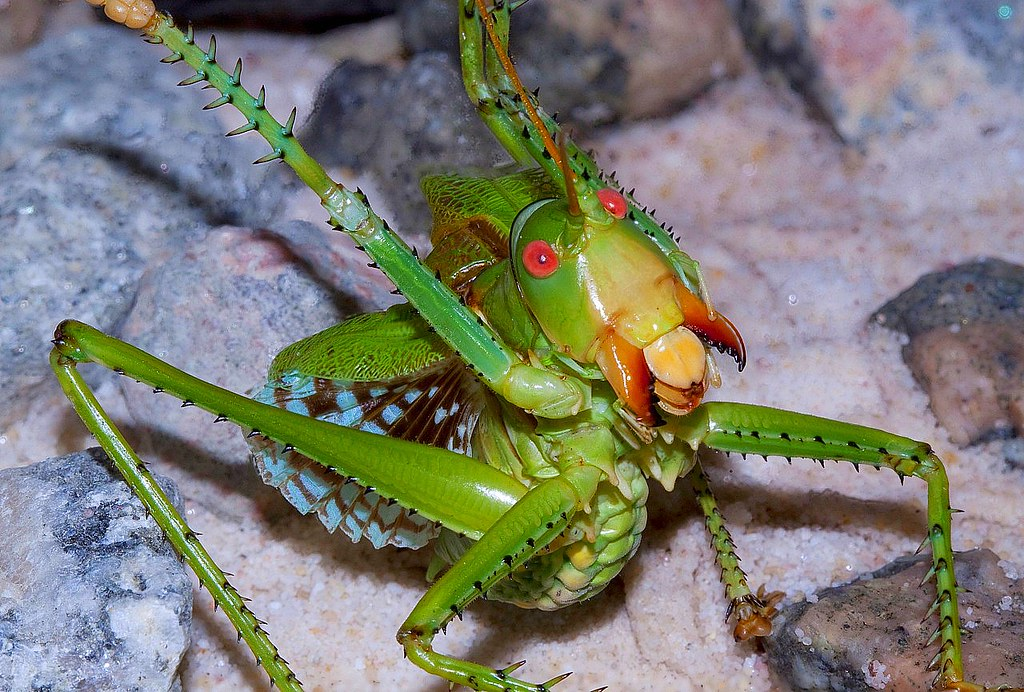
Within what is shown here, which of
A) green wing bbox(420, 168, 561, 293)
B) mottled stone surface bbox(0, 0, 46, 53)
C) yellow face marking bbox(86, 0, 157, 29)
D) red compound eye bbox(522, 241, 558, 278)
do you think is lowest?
green wing bbox(420, 168, 561, 293)

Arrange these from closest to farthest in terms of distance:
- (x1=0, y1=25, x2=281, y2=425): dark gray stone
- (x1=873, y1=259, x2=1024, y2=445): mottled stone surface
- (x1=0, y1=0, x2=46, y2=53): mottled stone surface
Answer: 1. (x1=873, y1=259, x2=1024, y2=445): mottled stone surface
2. (x1=0, y1=25, x2=281, y2=425): dark gray stone
3. (x1=0, y1=0, x2=46, y2=53): mottled stone surface

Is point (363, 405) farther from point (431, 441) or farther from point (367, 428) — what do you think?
point (431, 441)

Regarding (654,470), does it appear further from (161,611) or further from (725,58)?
(725,58)

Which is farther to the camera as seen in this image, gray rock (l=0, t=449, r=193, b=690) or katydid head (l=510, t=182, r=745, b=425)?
gray rock (l=0, t=449, r=193, b=690)

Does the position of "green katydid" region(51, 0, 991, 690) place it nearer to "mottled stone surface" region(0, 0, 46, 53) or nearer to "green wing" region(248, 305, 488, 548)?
"green wing" region(248, 305, 488, 548)

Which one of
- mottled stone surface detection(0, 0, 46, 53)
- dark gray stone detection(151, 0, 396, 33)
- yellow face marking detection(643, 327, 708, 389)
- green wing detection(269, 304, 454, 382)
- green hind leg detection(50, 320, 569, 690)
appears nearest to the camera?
yellow face marking detection(643, 327, 708, 389)

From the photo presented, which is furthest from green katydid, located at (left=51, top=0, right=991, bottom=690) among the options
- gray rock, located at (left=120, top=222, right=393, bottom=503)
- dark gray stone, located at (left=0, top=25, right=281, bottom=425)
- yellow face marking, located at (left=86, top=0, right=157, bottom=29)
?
dark gray stone, located at (left=0, top=25, right=281, bottom=425)

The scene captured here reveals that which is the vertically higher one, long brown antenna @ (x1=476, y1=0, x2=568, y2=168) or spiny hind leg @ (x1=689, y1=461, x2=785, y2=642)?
long brown antenna @ (x1=476, y1=0, x2=568, y2=168)

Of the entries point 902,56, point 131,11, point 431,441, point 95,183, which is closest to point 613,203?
point 431,441
